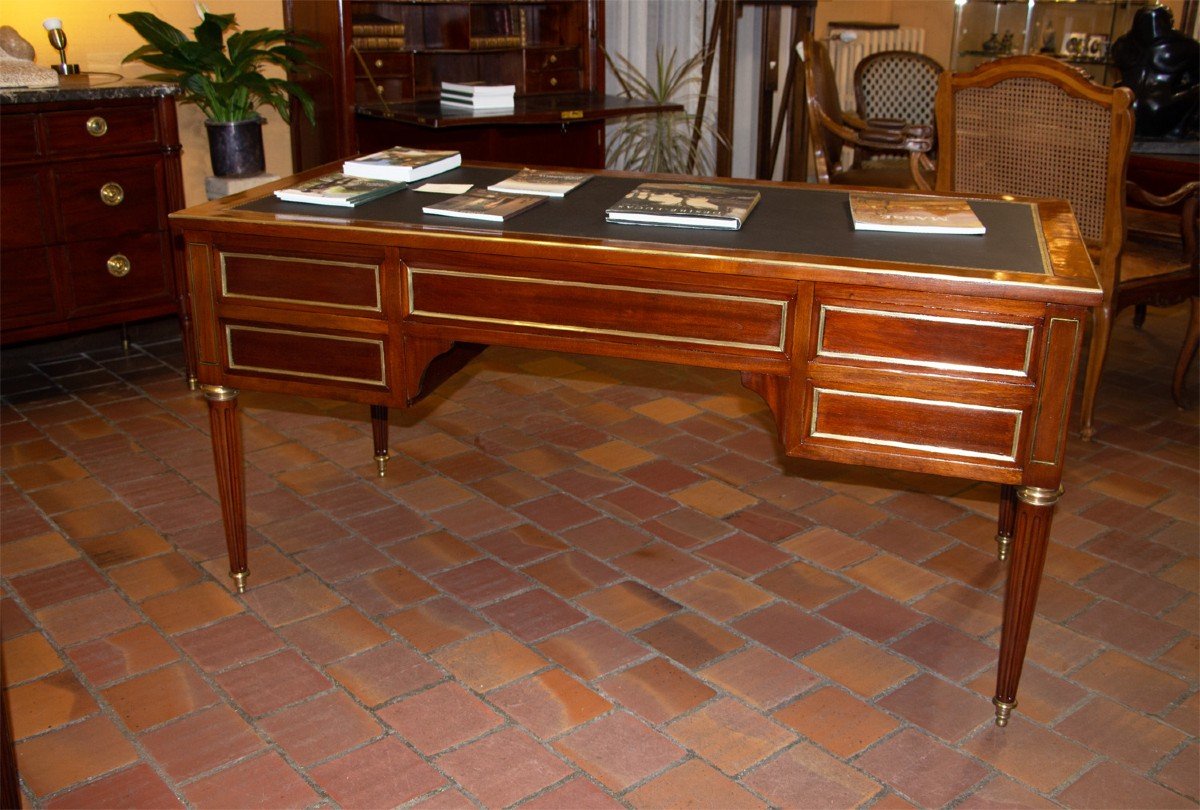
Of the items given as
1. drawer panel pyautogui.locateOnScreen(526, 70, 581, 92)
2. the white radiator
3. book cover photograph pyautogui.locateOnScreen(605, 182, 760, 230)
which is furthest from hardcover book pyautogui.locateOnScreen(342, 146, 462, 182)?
the white radiator

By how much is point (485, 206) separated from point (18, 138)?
77.3 inches

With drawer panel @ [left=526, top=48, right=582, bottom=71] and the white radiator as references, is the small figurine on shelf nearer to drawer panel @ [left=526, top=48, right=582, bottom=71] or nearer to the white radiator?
the white radiator

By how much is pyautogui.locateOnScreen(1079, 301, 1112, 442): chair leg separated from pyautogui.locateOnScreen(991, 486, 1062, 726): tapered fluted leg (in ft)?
5.08

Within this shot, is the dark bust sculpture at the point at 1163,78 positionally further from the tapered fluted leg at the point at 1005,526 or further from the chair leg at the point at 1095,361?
the tapered fluted leg at the point at 1005,526

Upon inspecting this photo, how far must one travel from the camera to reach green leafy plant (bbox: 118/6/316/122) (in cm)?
380

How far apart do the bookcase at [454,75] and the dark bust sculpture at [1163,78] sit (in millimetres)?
1846

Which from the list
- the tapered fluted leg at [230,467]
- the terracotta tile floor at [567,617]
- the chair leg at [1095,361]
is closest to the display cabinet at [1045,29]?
the chair leg at [1095,361]

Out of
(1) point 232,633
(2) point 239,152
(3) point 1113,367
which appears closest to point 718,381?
(3) point 1113,367

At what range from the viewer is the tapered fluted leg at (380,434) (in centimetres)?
336

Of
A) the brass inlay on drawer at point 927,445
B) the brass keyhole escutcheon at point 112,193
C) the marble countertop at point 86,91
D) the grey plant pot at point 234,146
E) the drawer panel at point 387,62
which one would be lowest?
the brass inlay on drawer at point 927,445

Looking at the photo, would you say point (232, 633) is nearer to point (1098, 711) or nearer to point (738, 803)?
point (738, 803)

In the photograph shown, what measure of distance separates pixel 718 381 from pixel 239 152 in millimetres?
1856

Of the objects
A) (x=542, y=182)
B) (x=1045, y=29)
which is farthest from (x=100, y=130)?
(x=1045, y=29)

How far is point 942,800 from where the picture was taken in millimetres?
2111
